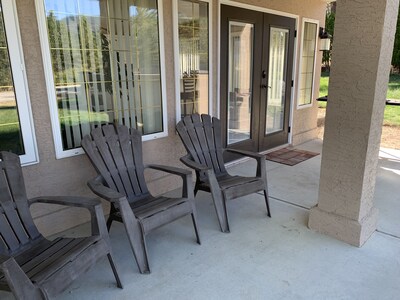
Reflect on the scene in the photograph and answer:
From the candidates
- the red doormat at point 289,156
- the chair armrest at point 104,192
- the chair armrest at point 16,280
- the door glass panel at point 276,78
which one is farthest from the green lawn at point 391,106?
the chair armrest at point 16,280

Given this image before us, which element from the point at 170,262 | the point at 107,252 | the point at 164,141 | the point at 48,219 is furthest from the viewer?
the point at 164,141

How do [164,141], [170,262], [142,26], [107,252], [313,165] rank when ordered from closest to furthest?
[107,252], [170,262], [142,26], [164,141], [313,165]

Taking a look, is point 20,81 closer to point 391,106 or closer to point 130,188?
point 130,188

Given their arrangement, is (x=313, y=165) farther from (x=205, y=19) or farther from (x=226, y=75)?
(x=205, y=19)

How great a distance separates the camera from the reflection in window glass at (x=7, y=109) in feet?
6.86

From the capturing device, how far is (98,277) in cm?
200

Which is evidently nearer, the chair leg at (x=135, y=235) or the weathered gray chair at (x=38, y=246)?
the weathered gray chair at (x=38, y=246)

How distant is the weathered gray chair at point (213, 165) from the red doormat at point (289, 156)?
1596mm

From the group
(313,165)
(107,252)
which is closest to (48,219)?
(107,252)

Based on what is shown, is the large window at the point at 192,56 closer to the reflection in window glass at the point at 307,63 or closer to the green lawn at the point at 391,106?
the reflection in window glass at the point at 307,63

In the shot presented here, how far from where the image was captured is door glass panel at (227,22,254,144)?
12.5 feet

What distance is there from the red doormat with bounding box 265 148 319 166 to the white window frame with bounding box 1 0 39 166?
311 centimetres

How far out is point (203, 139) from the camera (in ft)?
9.78

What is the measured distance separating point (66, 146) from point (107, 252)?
1125 mm
